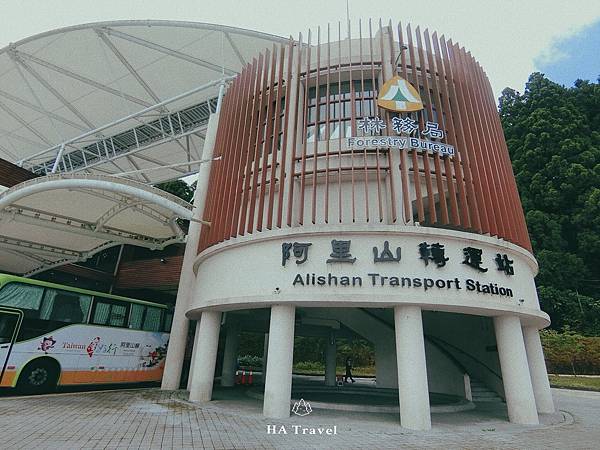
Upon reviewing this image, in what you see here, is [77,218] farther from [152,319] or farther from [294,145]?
[294,145]

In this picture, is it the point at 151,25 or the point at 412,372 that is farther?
the point at 151,25

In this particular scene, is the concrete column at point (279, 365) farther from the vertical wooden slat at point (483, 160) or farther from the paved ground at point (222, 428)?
the vertical wooden slat at point (483, 160)

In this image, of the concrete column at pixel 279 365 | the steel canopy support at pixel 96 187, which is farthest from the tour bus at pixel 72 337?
the concrete column at pixel 279 365

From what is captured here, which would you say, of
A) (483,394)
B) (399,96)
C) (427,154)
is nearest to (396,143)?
(427,154)

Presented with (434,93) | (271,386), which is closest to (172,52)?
(434,93)

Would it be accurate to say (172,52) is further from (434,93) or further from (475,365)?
(475,365)

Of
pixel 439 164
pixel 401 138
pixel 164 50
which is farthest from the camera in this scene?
pixel 164 50

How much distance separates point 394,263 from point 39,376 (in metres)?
12.4

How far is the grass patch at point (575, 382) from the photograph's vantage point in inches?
857

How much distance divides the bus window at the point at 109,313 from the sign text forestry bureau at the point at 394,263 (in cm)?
783

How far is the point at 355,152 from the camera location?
13.3 m

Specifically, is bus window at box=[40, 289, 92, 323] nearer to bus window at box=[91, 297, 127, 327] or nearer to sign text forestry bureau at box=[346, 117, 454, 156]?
bus window at box=[91, 297, 127, 327]

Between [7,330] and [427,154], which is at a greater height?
[427,154]

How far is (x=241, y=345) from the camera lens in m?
39.3
